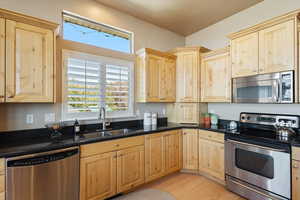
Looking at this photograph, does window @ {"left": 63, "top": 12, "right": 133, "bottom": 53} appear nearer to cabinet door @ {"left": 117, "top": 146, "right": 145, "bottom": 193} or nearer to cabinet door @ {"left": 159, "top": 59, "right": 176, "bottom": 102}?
cabinet door @ {"left": 159, "top": 59, "right": 176, "bottom": 102}

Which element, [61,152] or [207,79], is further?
[207,79]

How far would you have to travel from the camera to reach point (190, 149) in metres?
3.18

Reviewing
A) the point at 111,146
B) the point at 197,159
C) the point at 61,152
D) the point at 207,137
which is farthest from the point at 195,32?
the point at 61,152

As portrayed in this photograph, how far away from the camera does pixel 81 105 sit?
265 centimetres

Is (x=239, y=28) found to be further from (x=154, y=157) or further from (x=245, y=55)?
(x=154, y=157)

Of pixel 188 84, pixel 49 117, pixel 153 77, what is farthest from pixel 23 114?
pixel 188 84

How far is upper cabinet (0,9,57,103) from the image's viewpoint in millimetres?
1779

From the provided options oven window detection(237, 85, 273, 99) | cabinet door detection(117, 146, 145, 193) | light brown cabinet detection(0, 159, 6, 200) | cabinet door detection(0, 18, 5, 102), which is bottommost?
cabinet door detection(117, 146, 145, 193)

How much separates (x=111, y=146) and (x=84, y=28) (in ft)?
6.58

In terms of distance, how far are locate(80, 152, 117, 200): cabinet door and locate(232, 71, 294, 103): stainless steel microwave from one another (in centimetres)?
226

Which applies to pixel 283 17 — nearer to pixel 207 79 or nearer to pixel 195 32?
pixel 207 79

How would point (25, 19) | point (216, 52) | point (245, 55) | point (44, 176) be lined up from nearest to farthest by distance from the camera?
point (44, 176)
point (25, 19)
point (245, 55)
point (216, 52)

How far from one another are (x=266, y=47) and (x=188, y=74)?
1392 millimetres

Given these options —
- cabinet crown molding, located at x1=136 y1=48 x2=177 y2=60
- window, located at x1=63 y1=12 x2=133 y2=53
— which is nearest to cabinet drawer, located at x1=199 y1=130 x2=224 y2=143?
cabinet crown molding, located at x1=136 y1=48 x2=177 y2=60
